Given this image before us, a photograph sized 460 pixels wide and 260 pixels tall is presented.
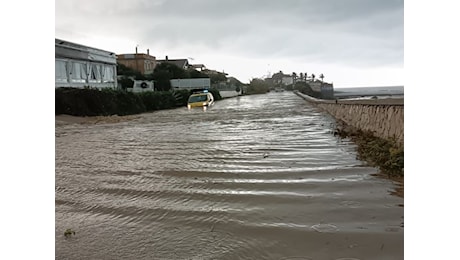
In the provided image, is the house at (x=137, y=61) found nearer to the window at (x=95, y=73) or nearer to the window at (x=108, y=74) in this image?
the window at (x=108, y=74)

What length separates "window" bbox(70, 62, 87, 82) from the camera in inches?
1013

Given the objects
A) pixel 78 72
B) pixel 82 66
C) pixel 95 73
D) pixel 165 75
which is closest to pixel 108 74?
pixel 95 73

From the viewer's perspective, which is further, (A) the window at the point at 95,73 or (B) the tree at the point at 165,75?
(B) the tree at the point at 165,75

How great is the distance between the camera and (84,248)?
2873 mm

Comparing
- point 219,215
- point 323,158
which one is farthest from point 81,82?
point 219,215

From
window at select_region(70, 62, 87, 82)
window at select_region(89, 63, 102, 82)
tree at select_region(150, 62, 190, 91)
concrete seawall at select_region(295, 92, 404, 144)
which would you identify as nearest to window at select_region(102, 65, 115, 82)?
window at select_region(89, 63, 102, 82)

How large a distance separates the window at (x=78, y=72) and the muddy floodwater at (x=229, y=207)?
20432mm

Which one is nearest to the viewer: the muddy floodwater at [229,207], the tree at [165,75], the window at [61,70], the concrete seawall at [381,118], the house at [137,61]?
the muddy floodwater at [229,207]

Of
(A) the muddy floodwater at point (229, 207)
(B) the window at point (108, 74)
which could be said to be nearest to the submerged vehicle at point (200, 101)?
(B) the window at point (108, 74)

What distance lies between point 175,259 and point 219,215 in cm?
99

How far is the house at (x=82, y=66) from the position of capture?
23.8 m

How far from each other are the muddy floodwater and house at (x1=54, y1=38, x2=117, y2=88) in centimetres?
1748
